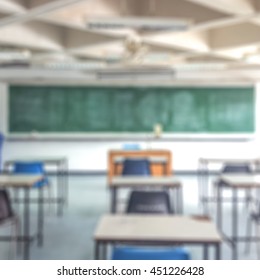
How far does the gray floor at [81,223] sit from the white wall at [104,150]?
119 centimetres

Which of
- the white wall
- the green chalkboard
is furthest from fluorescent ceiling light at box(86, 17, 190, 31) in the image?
the white wall

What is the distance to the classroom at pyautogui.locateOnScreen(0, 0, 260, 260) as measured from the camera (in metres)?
3.44

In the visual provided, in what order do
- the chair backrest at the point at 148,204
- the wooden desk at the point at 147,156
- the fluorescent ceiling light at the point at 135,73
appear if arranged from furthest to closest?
the fluorescent ceiling light at the point at 135,73
the wooden desk at the point at 147,156
the chair backrest at the point at 148,204

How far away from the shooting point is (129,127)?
9320mm

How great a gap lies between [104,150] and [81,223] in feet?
15.6

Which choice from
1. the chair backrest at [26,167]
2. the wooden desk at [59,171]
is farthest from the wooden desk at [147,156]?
the chair backrest at [26,167]

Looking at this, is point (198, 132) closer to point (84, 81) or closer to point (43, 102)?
point (84, 81)

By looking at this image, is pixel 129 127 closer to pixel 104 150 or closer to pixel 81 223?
pixel 104 150

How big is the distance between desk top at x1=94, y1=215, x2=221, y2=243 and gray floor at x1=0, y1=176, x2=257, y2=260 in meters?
0.33

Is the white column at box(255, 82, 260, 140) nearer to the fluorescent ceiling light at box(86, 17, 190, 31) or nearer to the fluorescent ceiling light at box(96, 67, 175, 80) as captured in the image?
the fluorescent ceiling light at box(96, 67, 175, 80)

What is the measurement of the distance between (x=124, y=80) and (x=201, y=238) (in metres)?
7.41

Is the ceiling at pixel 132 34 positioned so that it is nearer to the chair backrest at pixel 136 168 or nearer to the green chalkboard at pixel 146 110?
the green chalkboard at pixel 146 110

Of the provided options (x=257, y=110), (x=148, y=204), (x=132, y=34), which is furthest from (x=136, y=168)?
(x=257, y=110)

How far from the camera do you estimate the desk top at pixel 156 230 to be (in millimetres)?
1812
